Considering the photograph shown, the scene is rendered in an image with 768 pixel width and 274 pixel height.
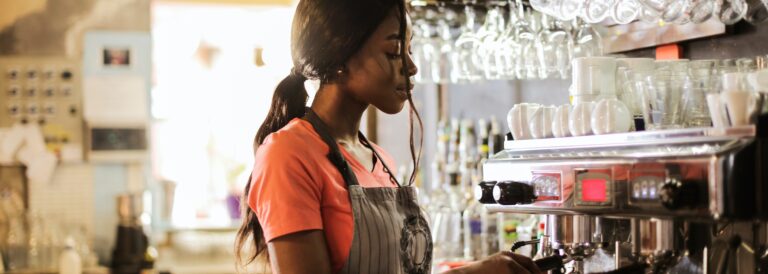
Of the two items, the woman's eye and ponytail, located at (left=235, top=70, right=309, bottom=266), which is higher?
the woman's eye

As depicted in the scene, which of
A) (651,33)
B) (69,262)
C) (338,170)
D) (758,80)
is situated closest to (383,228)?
(338,170)

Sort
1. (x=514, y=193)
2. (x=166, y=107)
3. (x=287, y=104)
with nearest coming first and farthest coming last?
1. (x=514, y=193)
2. (x=287, y=104)
3. (x=166, y=107)

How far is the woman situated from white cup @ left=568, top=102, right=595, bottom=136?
0.79 feet

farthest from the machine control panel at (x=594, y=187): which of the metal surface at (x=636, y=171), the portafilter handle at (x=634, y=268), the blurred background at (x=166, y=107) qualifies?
the blurred background at (x=166, y=107)

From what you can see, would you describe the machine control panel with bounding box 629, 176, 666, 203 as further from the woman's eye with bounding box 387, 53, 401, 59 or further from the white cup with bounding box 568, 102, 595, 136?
the woman's eye with bounding box 387, 53, 401, 59

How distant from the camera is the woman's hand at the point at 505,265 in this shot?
1635mm

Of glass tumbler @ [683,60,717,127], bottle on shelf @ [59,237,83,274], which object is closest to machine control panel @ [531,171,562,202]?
glass tumbler @ [683,60,717,127]

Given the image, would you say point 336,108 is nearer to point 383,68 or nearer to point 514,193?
point 383,68

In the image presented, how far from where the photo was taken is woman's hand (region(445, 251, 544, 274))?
1.64 meters

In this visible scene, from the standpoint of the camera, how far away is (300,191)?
1583 millimetres

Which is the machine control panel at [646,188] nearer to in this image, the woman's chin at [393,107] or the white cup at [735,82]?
the white cup at [735,82]

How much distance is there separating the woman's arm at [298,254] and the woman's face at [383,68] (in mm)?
283

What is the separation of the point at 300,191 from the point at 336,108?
25cm

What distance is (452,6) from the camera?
2986 mm
